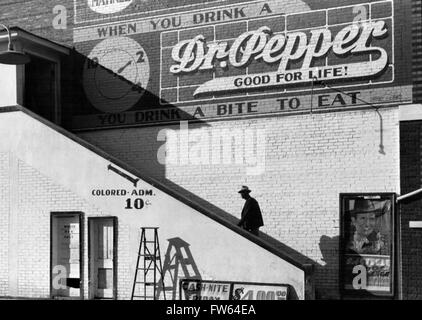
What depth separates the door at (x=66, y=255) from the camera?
1310cm

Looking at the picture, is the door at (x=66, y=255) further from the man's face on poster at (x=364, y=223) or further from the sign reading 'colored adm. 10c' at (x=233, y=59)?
the man's face on poster at (x=364, y=223)

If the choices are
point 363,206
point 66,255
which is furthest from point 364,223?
point 66,255

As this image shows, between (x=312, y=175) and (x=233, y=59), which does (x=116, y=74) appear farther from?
(x=312, y=175)

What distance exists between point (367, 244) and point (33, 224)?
6.85m

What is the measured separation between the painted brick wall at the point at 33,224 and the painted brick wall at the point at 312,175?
2.94 meters

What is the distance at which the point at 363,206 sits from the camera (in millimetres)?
12930

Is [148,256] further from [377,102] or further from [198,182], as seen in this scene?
[377,102]

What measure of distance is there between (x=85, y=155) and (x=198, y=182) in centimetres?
272

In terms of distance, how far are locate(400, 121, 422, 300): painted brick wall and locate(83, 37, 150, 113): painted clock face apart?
616cm

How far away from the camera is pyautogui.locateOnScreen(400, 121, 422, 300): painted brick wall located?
12109mm

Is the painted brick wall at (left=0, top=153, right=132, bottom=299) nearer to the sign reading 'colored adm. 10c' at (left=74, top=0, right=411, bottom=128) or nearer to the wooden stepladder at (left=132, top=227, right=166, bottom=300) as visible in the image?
the wooden stepladder at (left=132, top=227, right=166, bottom=300)

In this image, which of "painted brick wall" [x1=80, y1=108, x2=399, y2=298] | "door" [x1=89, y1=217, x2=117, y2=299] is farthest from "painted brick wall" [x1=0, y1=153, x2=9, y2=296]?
"painted brick wall" [x1=80, y1=108, x2=399, y2=298]

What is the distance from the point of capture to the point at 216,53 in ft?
47.6
